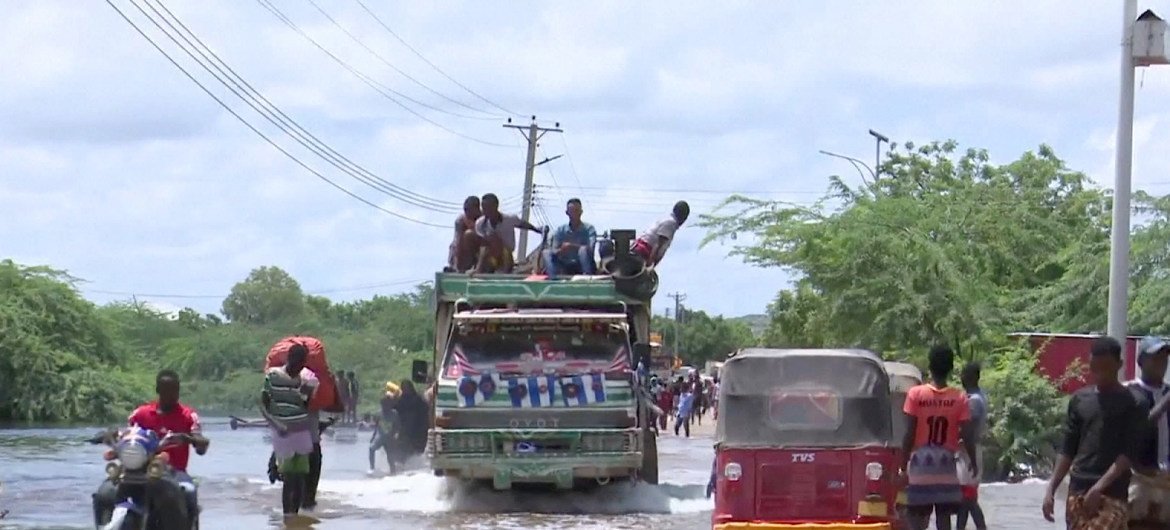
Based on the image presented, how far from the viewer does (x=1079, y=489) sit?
982cm

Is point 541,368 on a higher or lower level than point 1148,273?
lower

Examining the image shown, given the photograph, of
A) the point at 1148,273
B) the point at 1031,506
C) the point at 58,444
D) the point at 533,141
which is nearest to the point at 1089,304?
the point at 1148,273

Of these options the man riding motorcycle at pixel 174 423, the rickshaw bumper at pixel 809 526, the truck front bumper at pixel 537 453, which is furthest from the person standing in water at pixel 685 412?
the man riding motorcycle at pixel 174 423

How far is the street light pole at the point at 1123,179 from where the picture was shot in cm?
1656

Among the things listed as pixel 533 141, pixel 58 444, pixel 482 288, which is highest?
pixel 533 141

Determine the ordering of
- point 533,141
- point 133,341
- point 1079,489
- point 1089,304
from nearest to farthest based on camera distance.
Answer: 1. point 1079,489
2. point 1089,304
3. point 533,141
4. point 133,341

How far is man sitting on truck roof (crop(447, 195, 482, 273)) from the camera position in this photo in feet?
69.0

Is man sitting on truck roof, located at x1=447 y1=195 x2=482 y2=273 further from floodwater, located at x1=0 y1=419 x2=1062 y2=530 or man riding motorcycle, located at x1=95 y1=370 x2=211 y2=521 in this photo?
man riding motorcycle, located at x1=95 y1=370 x2=211 y2=521

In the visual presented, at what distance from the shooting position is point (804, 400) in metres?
14.0

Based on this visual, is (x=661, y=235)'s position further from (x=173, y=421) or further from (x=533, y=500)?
(x=173, y=421)

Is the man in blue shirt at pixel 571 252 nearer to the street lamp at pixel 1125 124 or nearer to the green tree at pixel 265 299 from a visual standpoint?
the street lamp at pixel 1125 124

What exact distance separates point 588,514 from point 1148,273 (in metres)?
11.9

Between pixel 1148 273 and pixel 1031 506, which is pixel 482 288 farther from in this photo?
pixel 1148 273

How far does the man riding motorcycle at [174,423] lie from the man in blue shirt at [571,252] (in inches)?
368
